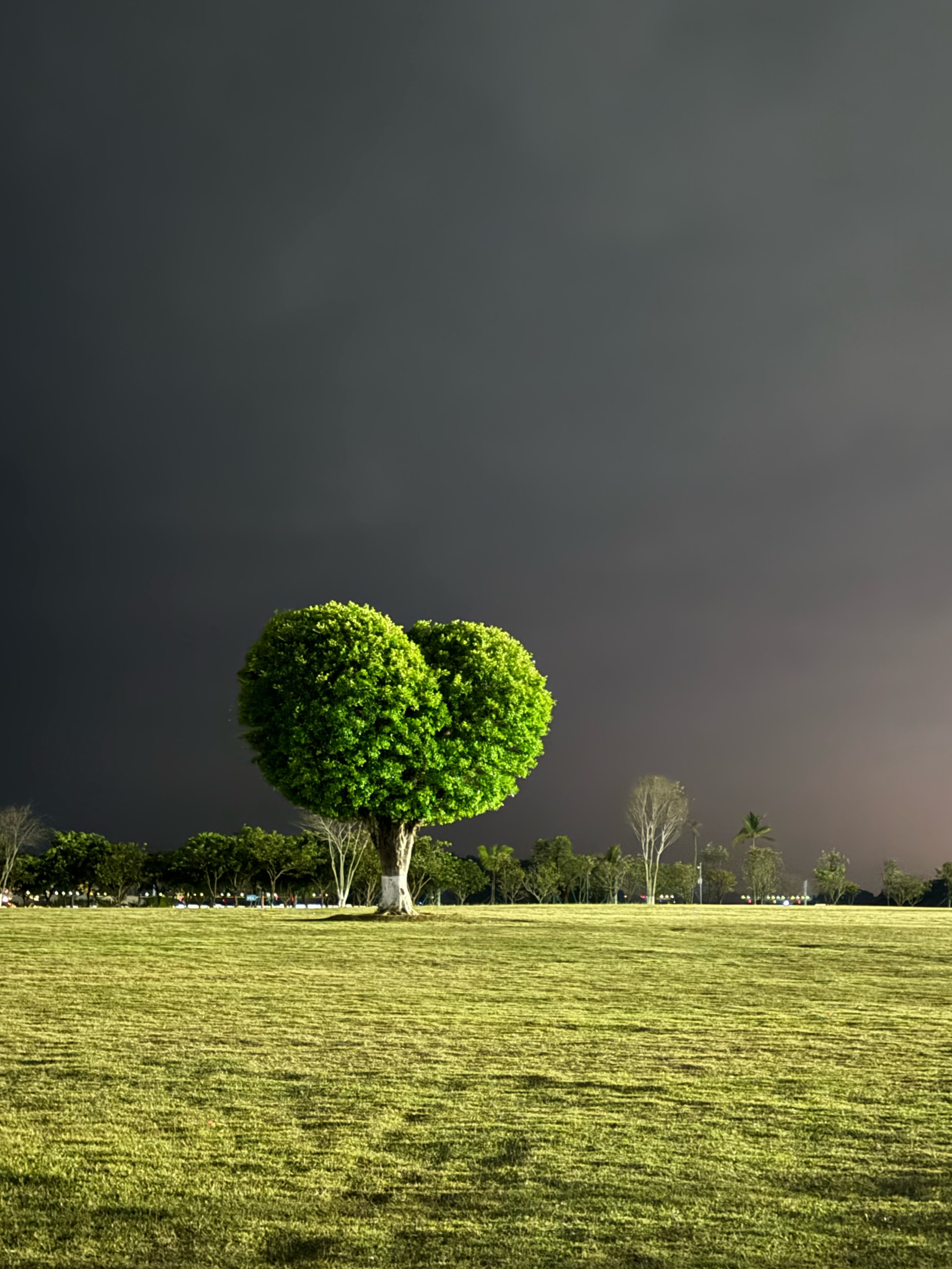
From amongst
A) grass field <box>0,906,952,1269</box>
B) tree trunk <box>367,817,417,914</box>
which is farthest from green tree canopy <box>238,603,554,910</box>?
grass field <box>0,906,952,1269</box>

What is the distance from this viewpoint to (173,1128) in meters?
8.66

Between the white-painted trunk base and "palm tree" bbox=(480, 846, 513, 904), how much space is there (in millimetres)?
72966

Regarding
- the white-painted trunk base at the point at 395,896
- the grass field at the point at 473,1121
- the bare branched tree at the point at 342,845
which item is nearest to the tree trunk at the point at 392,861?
the white-painted trunk base at the point at 395,896

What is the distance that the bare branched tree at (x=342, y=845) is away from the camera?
9112 centimetres

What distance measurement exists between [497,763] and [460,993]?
2308cm

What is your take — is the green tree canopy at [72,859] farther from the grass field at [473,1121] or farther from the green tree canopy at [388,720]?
the grass field at [473,1121]

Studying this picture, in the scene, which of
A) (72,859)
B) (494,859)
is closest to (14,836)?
(72,859)

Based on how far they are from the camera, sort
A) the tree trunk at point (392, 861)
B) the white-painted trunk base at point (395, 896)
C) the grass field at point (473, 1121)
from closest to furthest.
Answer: the grass field at point (473, 1121) → the white-painted trunk base at point (395, 896) → the tree trunk at point (392, 861)

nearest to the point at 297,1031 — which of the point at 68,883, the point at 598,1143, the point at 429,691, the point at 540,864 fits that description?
the point at 598,1143

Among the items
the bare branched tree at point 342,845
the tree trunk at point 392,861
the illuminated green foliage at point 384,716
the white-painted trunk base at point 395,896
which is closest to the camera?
the illuminated green foliage at point 384,716

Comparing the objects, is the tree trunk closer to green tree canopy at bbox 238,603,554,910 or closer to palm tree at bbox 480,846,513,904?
green tree canopy at bbox 238,603,554,910

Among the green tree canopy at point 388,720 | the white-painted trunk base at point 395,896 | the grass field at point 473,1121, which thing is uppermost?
the green tree canopy at point 388,720

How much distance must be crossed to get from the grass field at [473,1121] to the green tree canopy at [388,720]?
58.4 feet

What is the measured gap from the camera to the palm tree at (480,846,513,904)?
112688mm
